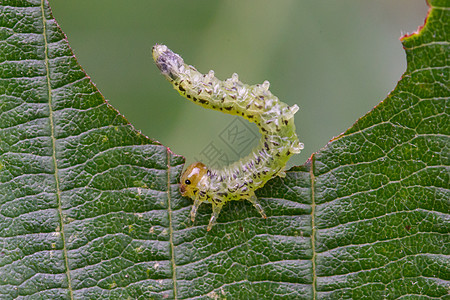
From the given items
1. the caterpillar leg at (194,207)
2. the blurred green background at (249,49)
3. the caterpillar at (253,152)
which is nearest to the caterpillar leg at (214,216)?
the caterpillar at (253,152)

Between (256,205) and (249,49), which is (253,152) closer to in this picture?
(256,205)

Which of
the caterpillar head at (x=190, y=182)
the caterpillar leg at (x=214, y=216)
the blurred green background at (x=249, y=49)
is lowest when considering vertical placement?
the caterpillar leg at (x=214, y=216)

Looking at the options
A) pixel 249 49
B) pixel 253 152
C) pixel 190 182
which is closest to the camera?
pixel 190 182

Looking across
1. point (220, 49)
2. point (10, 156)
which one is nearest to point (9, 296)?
point (10, 156)

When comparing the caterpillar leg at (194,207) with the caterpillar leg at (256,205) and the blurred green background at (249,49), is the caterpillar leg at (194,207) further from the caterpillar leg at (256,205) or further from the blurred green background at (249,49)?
the blurred green background at (249,49)

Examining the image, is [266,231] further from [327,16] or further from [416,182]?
[327,16]

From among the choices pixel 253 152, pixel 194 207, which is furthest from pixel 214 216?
pixel 253 152
